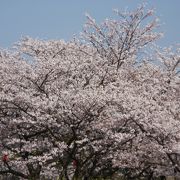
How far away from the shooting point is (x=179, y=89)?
21.0m

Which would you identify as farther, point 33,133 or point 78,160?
point 33,133

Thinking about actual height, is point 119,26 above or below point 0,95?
above

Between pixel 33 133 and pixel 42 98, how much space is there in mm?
1924

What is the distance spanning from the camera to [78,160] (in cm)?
1477

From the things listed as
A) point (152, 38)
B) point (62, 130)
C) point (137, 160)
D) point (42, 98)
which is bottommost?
point (137, 160)

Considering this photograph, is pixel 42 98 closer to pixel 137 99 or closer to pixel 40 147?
pixel 40 147

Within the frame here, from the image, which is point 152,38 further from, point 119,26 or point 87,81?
point 87,81

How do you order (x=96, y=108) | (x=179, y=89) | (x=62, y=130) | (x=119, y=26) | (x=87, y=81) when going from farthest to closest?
(x=119, y=26)
(x=179, y=89)
(x=87, y=81)
(x=62, y=130)
(x=96, y=108)

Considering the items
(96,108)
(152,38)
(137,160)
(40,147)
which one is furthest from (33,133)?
(152,38)

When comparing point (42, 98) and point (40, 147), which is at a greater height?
point (42, 98)

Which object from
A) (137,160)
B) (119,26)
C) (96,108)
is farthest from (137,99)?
(119,26)

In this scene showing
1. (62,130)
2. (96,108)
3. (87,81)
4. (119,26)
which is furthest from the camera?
(119,26)

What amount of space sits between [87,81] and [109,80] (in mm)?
1456

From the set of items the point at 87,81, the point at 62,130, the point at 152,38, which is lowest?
the point at 62,130
